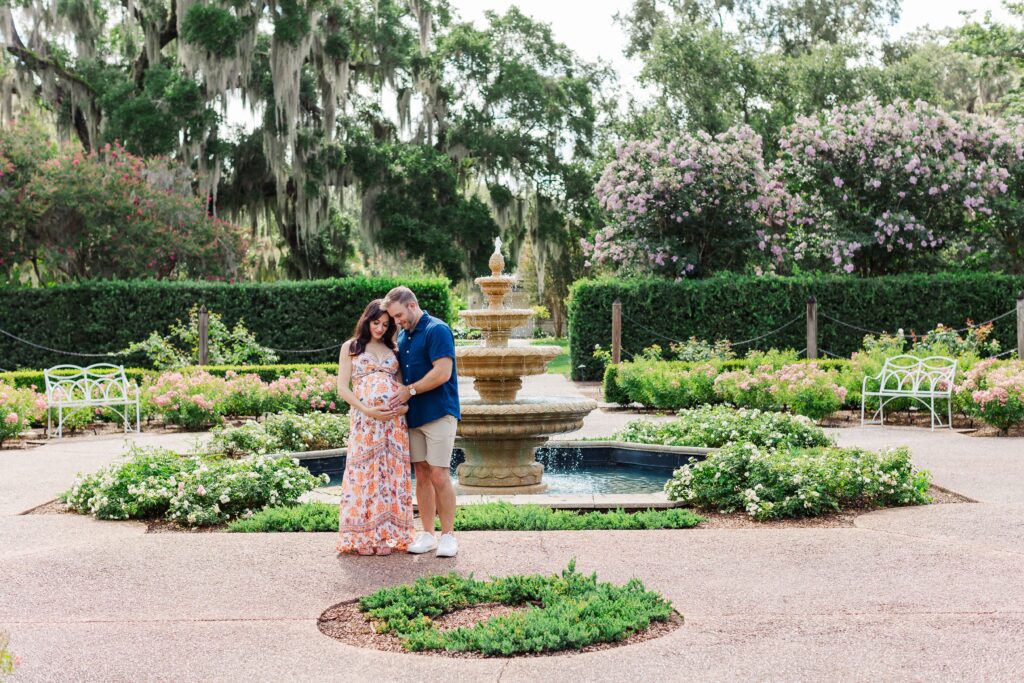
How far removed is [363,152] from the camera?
26.3 meters

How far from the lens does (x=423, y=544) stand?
5.50 metres

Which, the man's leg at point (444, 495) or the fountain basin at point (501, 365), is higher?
the fountain basin at point (501, 365)

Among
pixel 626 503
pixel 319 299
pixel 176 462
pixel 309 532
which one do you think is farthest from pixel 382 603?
pixel 319 299

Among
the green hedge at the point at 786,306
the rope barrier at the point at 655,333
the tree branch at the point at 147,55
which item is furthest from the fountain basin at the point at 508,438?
the tree branch at the point at 147,55

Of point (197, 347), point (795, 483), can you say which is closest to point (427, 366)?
point (795, 483)

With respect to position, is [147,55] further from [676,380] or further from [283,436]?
[283,436]

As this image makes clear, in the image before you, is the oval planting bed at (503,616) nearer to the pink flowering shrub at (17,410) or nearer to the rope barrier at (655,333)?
the pink flowering shrub at (17,410)

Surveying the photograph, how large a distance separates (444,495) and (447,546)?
11.2 inches

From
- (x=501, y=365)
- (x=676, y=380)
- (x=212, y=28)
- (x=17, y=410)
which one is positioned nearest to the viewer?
(x=501, y=365)

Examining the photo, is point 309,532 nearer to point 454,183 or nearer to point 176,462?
point 176,462

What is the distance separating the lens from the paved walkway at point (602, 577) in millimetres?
3650

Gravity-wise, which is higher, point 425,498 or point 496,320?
point 496,320

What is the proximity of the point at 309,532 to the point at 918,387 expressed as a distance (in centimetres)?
891

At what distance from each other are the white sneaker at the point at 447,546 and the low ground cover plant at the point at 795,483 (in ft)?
7.14
